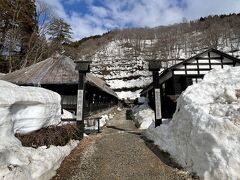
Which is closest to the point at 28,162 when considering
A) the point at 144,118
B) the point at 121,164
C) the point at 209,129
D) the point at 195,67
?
the point at 121,164

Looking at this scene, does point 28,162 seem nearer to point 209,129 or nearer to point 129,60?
point 209,129

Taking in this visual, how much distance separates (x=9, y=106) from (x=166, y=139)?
5.37m

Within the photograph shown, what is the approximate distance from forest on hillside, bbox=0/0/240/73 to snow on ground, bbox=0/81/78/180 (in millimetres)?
24503

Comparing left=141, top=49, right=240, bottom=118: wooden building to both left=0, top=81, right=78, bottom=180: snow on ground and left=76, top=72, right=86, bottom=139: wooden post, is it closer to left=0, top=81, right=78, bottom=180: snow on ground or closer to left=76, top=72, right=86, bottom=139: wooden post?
left=76, top=72, right=86, bottom=139: wooden post

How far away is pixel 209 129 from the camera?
20.1ft

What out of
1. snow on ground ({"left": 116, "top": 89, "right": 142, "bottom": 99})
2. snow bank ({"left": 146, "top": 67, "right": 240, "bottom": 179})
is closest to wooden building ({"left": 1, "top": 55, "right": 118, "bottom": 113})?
snow bank ({"left": 146, "top": 67, "right": 240, "bottom": 179})

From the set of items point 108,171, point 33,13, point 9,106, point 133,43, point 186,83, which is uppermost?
point 133,43

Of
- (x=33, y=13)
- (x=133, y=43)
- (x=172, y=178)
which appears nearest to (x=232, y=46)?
(x=133, y=43)

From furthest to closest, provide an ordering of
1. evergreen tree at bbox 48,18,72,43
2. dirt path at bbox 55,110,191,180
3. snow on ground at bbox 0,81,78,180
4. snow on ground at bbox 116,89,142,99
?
snow on ground at bbox 116,89,142,99 → evergreen tree at bbox 48,18,72,43 → dirt path at bbox 55,110,191,180 → snow on ground at bbox 0,81,78,180

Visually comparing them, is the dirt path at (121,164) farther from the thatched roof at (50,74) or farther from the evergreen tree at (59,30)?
the evergreen tree at (59,30)

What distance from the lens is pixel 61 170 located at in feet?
23.5

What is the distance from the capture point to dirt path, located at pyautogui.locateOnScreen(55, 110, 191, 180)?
6738 mm

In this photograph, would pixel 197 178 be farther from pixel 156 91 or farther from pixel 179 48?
pixel 179 48

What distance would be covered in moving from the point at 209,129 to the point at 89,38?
4490 inches
